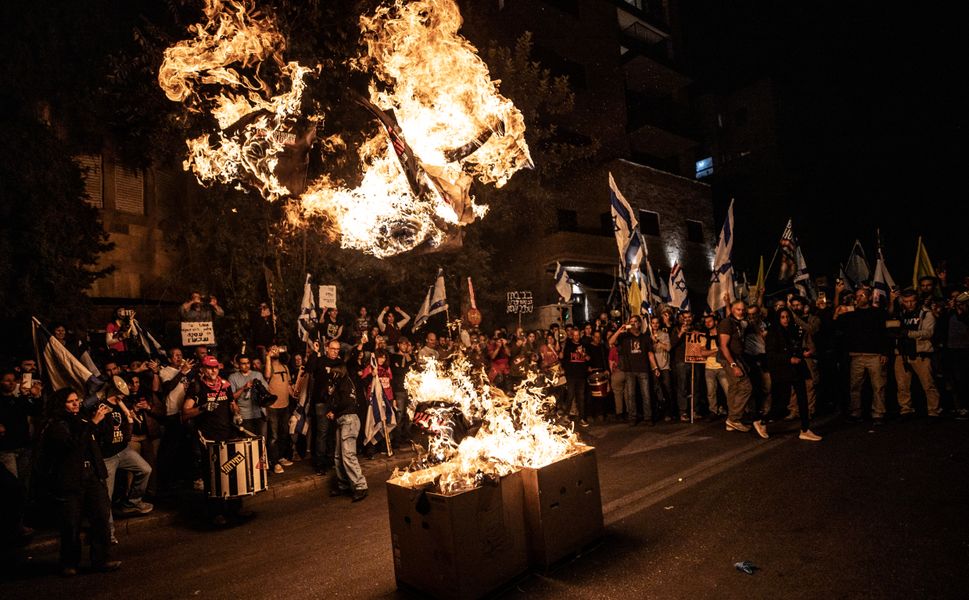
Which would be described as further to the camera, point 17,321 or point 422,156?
point 17,321

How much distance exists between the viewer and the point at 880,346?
9805 mm

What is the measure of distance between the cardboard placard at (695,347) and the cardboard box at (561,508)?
7542 mm

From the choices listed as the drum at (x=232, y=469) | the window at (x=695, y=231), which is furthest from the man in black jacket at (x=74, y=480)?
the window at (x=695, y=231)

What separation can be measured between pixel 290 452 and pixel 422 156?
6367 millimetres

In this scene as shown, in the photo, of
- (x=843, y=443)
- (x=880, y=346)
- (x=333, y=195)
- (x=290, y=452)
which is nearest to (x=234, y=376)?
(x=290, y=452)

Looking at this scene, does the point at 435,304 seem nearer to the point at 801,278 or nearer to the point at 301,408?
the point at 301,408

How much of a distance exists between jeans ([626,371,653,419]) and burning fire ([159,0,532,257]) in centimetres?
572

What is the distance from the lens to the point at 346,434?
7.89 m

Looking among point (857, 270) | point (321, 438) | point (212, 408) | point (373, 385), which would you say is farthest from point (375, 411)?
point (857, 270)

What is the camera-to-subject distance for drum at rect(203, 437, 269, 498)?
6.84 metres

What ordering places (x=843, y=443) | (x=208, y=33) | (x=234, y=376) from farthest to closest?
(x=208, y=33)
(x=234, y=376)
(x=843, y=443)

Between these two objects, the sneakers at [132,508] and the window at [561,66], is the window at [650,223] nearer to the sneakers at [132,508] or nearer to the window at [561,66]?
the window at [561,66]

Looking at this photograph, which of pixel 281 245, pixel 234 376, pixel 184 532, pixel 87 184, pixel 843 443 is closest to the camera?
pixel 184 532

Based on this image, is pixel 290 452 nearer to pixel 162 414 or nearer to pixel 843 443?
pixel 162 414
